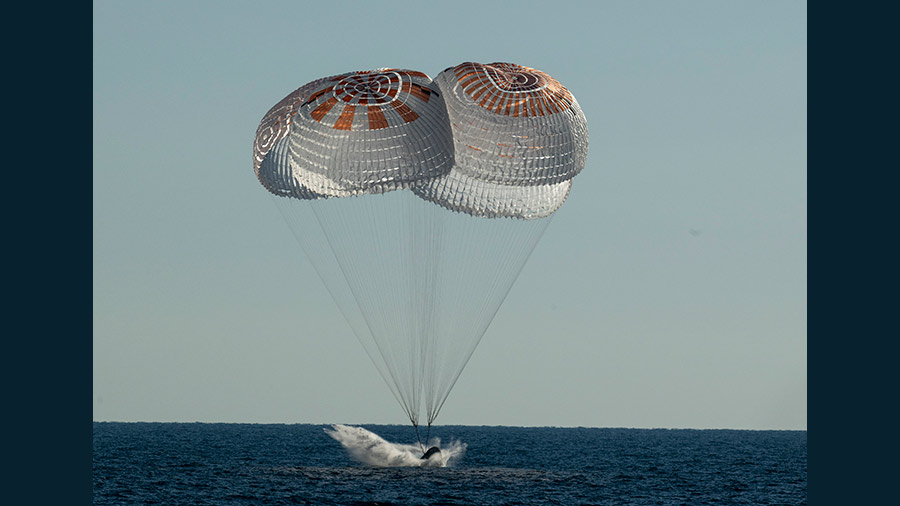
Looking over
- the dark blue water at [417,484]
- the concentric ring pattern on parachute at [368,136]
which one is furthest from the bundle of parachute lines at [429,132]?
the dark blue water at [417,484]

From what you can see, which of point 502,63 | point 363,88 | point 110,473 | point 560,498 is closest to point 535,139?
point 502,63

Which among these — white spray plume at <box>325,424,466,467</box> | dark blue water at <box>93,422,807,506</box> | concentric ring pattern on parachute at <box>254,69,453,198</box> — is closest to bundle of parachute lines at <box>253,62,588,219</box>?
concentric ring pattern on parachute at <box>254,69,453,198</box>

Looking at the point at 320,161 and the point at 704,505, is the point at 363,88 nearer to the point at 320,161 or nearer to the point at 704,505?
the point at 320,161

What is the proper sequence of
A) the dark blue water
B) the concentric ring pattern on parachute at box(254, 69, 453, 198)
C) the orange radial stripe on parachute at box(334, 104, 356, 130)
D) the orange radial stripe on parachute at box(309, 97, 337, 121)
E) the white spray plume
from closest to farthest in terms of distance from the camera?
the concentric ring pattern on parachute at box(254, 69, 453, 198), the orange radial stripe on parachute at box(334, 104, 356, 130), the orange radial stripe on parachute at box(309, 97, 337, 121), the dark blue water, the white spray plume

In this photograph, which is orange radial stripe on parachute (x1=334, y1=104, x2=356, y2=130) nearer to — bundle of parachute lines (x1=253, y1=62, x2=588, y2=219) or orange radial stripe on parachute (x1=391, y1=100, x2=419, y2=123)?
bundle of parachute lines (x1=253, y1=62, x2=588, y2=219)

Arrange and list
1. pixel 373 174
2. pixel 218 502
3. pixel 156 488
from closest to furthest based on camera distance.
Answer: pixel 373 174 < pixel 218 502 < pixel 156 488
